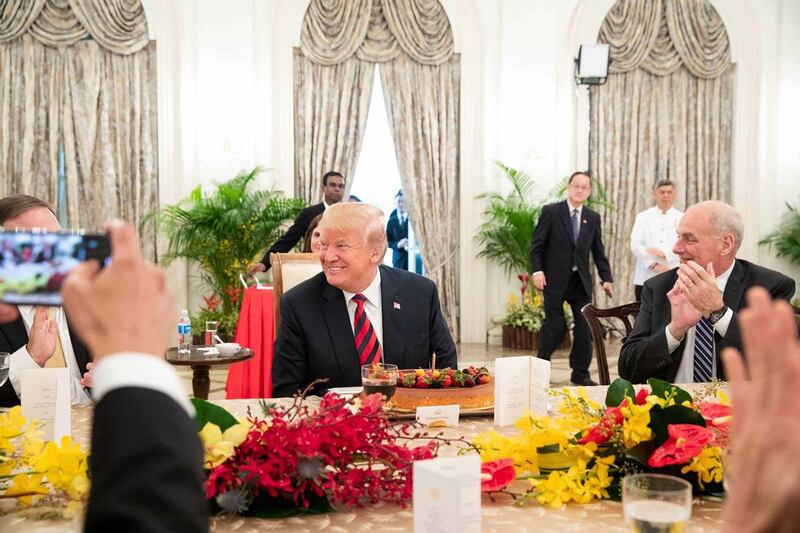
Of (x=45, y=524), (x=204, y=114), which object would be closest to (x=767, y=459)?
(x=45, y=524)

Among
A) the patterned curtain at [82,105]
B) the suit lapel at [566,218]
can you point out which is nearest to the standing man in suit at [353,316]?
the suit lapel at [566,218]

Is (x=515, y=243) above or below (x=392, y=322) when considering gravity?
above

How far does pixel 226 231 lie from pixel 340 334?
578cm

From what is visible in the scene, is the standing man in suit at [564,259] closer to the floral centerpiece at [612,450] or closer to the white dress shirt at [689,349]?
the white dress shirt at [689,349]

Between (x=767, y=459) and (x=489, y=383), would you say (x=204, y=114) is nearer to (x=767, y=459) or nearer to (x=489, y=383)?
(x=489, y=383)

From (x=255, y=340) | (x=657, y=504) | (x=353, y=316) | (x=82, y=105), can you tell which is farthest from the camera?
(x=82, y=105)

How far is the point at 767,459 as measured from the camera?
2.55 feet

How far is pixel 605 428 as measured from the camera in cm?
173

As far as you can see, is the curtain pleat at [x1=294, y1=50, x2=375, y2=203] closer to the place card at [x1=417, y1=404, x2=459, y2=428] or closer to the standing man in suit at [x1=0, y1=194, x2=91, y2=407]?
the standing man in suit at [x1=0, y1=194, x2=91, y2=407]

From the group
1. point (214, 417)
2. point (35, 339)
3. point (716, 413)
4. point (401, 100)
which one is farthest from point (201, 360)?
point (401, 100)

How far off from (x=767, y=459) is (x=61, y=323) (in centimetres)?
281

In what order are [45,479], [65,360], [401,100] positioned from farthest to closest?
1. [401,100]
2. [65,360]
3. [45,479]

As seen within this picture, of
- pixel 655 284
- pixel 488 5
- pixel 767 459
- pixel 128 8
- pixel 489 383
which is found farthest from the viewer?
pixel 488 5

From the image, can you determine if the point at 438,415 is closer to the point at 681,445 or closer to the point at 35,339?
the point at 681,445
